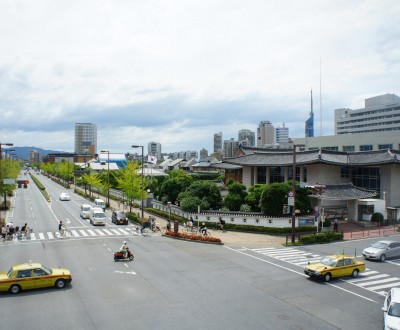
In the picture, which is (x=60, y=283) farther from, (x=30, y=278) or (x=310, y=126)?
(x=310, y=126)

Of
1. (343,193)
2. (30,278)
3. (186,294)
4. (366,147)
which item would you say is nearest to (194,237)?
(186,294)

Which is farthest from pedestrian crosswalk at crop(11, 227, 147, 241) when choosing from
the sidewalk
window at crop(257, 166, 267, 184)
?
window at crop(257, 166, 267, 184)

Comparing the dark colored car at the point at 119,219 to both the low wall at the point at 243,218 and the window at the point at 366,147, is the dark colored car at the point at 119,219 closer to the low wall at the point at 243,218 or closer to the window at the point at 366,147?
the low wall at the point at 243,218

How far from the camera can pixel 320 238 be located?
36.6 metres

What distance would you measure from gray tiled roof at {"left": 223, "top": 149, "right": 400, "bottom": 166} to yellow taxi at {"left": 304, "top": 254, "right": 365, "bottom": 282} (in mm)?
26610

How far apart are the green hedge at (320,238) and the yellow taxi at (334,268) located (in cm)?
1124

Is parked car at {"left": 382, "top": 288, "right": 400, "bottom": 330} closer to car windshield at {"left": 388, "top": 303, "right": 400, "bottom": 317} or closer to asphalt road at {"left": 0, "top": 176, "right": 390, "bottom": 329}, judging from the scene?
car windshield at {"left": 388, "top": 303, "right": 400, "bottom": 317}

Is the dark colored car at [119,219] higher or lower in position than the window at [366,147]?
lower

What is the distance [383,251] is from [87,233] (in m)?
28.1

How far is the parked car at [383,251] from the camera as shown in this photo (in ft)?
94.3

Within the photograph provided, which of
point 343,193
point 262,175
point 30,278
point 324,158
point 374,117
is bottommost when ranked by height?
point 30,278

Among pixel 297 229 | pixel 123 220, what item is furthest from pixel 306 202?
pixel 123 220

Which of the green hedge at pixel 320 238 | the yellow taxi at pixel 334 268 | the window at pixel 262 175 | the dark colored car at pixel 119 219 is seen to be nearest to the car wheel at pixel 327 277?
the yellow taxi at pixel 334 268

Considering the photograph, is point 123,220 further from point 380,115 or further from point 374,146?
point 380,115
